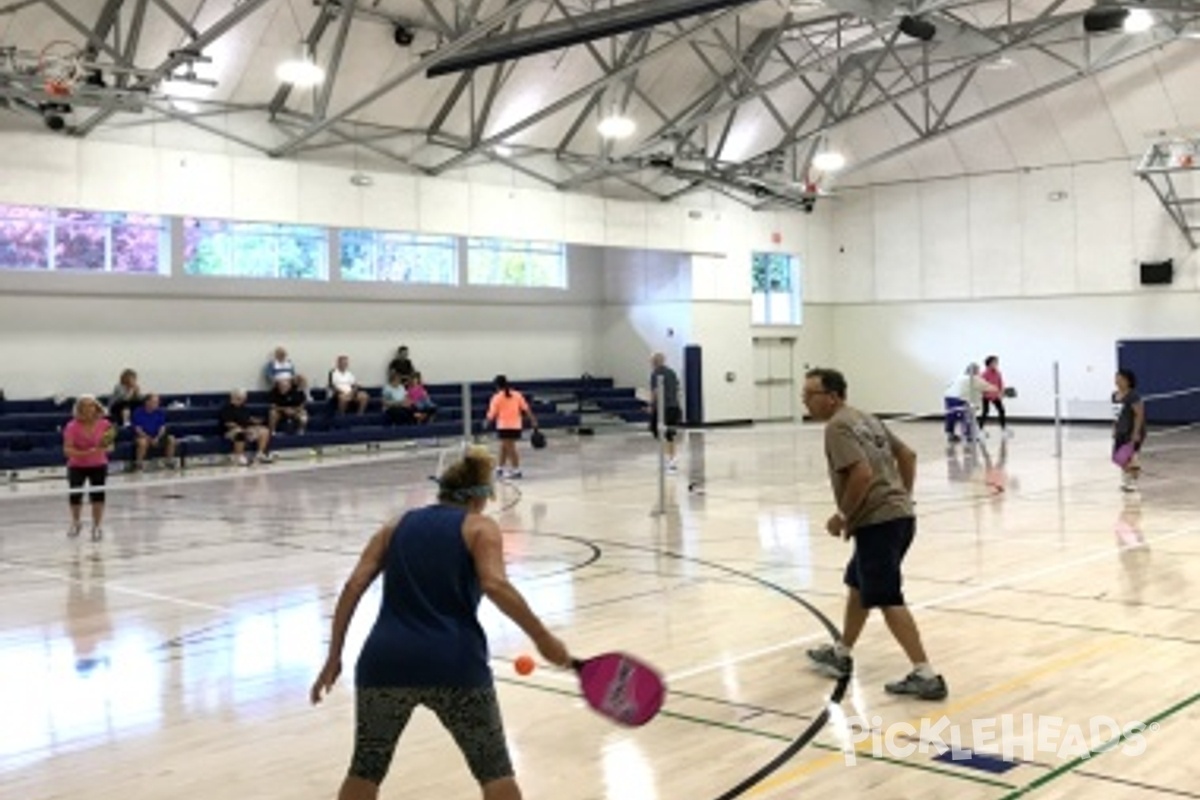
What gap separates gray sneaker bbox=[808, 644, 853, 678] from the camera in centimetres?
762

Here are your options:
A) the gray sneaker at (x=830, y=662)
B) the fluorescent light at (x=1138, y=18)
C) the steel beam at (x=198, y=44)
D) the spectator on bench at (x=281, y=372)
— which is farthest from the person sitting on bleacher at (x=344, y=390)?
the gray sneaker at (x=830, y=662)

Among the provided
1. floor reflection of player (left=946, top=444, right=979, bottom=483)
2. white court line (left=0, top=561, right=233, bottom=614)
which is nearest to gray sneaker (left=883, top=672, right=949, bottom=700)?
white court line (left=0, top=561, right=233, bottom=614)

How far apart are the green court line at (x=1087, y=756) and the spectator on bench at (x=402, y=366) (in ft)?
79.1

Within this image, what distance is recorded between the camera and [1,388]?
24.6 metres

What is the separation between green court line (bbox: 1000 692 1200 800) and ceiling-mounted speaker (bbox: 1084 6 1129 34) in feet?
68.2

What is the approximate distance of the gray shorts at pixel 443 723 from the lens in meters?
4.31

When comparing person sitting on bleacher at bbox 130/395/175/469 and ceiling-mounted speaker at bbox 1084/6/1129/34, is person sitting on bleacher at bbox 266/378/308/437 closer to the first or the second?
person sitting on bleacher at bbox 130/395/175/469

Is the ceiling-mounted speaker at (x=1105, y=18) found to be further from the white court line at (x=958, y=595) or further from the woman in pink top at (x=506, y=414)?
the white court line at (x=958, y=595)

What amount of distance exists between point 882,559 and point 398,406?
22.6 meters

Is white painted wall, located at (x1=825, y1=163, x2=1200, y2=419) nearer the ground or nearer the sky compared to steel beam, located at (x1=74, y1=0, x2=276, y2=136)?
nearer the ground

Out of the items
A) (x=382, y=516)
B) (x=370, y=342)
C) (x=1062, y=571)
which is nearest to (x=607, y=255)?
(x=370, y=342)

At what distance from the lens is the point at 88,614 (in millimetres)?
10336

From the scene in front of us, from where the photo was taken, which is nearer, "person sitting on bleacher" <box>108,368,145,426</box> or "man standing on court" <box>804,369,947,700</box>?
"man standing on court" <box>804,369,947,700</box>

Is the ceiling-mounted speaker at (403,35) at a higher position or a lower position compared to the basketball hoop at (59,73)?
higher
